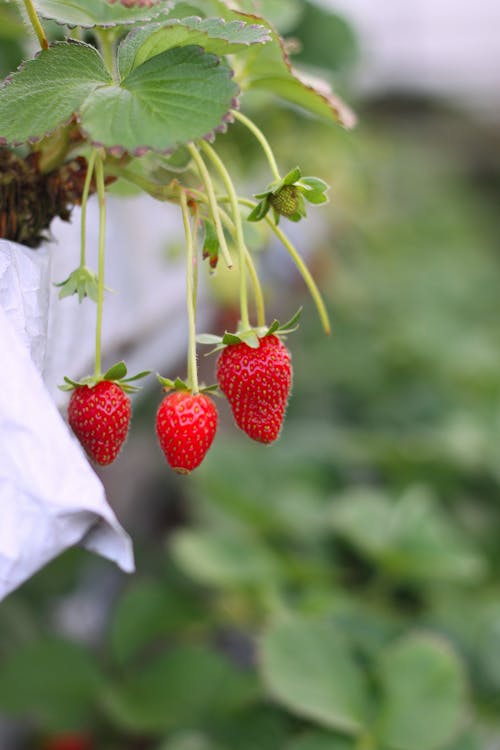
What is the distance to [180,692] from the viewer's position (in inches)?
42.5

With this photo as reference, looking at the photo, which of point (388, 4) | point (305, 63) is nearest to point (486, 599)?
point (305, 63)

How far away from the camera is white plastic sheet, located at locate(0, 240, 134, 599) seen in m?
0.38

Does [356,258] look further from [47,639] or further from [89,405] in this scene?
[89,405]

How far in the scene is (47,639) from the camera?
1156mm

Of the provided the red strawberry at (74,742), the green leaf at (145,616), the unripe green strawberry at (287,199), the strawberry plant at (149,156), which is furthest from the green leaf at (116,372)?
the red strawberry at (74,742)

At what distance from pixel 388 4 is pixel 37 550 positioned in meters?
6.86

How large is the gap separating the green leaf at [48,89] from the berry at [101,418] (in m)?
0.12

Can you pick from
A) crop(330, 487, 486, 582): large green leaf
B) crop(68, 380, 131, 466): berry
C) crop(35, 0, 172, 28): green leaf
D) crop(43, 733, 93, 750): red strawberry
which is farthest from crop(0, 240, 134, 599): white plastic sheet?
crop(43, 733, 93, 750): red strawberry

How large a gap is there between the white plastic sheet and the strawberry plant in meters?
0.05

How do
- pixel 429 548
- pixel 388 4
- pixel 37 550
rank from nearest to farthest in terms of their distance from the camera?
pixel 37 550 < pixel 429 548 < pixel 388 4

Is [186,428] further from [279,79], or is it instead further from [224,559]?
[224,559]

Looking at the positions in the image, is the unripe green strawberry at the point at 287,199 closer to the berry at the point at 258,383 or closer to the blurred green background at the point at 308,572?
the berry at the point at 258,383


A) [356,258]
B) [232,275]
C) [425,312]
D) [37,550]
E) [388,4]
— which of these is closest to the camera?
[37,550]

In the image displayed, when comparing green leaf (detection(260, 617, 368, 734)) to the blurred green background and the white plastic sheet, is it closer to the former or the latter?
the blurred green background
